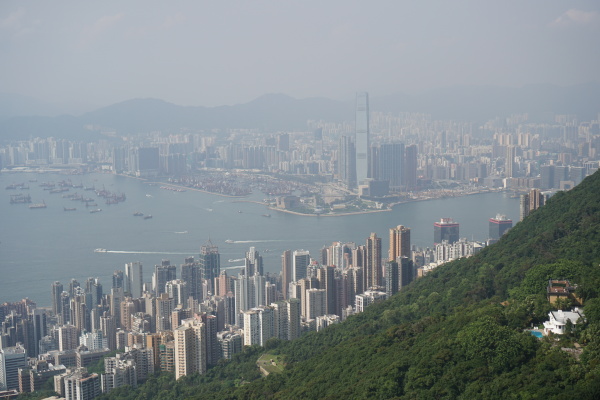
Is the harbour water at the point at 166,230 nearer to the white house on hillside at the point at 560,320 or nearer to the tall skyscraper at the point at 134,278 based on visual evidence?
the tall skyscraper at the point at 134,278

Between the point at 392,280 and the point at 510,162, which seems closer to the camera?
the point at 392,280

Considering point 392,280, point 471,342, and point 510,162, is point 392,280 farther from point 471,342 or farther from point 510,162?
point 510,162

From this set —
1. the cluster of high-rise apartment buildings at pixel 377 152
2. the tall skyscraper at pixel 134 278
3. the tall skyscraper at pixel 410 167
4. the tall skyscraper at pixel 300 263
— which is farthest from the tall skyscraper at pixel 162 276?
the tall skyscraper at pixel 410 167

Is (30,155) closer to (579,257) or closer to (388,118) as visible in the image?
(388,118)

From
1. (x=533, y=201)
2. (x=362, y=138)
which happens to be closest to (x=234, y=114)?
(x=362, y=138)

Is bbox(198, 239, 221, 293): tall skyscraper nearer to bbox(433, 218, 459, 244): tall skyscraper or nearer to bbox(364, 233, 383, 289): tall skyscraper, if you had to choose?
bbox(364, 233, 383, 289): tall skyscraper
